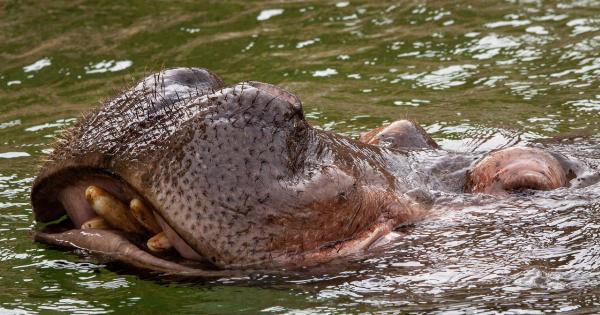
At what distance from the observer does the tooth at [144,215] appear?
Answer: 13.0 ft

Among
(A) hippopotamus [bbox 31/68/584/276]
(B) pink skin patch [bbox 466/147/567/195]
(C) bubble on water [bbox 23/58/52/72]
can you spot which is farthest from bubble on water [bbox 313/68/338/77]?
A: (A) hippopotamus [bbox 31/68/584/276]

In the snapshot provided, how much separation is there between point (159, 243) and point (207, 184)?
0.32m

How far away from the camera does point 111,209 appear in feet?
13.5

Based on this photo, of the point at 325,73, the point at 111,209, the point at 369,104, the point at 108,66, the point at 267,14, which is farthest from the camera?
the point at 267,14

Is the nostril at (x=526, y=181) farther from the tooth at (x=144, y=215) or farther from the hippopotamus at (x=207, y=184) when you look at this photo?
the tooth at (x=144, y=215)

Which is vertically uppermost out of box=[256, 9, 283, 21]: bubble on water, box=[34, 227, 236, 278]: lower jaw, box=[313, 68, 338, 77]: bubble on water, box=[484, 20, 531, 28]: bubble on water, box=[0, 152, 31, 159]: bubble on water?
box=[34, 227, 236, 278]: lower jaw

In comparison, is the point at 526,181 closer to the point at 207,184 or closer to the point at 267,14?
the point at 207,184

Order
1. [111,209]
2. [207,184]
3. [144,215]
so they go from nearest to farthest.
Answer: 1. [207,184]
2. [144,215]
3. [111,209]

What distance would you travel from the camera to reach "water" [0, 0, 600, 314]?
13.0 feet

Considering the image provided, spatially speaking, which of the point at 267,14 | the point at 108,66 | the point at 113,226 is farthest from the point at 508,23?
the point at 113,226

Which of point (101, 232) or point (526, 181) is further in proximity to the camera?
point (526, 181)

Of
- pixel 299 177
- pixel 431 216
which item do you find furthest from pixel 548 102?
pixel 299 177

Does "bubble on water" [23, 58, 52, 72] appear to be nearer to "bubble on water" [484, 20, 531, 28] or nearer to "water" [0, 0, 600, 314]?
"water" [0, 0, 600, 314]

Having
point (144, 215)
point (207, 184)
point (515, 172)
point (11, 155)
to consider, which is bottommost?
point (11, 155)
